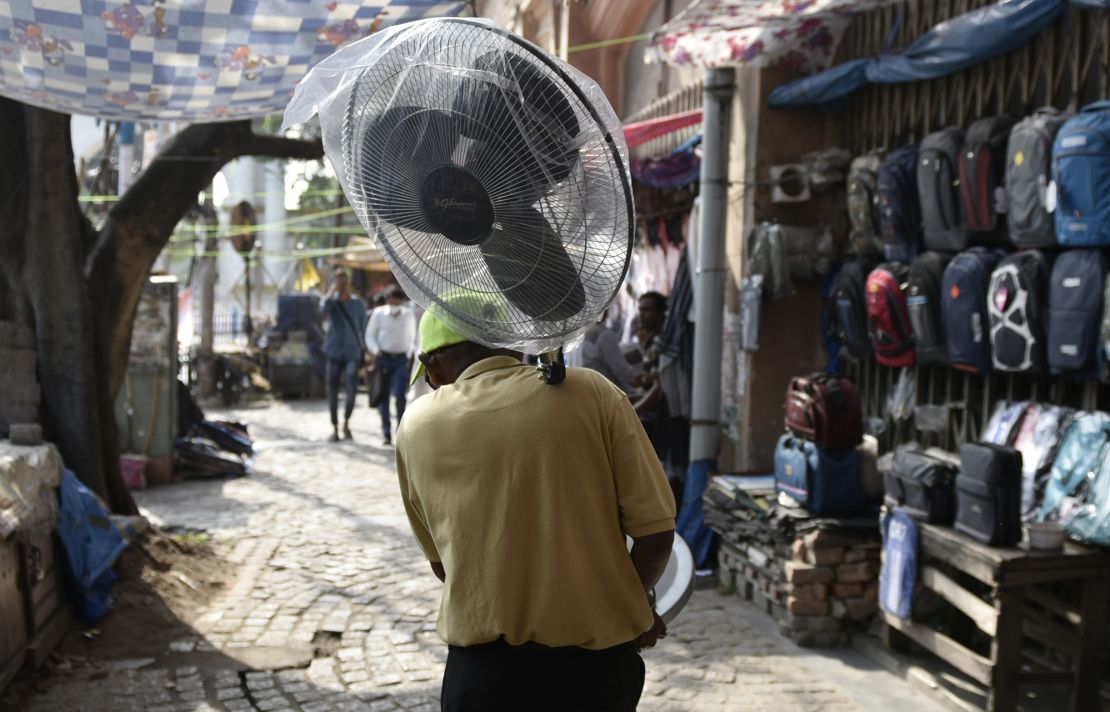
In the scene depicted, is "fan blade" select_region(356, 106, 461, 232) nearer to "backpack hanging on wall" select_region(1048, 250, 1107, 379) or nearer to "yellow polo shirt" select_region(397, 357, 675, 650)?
"yellow polo shirt" select_region(397, 357, 675, 650)

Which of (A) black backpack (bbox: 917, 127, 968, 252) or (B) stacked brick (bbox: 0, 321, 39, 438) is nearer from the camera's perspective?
(A) black backpack (bbox: 917, 127, 968, 252)

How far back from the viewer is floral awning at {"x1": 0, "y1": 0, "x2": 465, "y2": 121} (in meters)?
4.07

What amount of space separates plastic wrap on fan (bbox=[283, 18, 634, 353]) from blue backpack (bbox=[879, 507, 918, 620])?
3.42 m

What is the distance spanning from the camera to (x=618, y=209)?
214 cm

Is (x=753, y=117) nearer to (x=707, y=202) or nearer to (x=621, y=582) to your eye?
Result: (x=707, y=202)

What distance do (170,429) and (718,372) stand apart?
5.76m

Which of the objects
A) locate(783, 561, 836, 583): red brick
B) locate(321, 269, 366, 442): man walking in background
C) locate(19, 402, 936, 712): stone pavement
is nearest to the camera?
locate(19, 402, 936, 712): stone pavement

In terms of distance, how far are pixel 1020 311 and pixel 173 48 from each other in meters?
4.13

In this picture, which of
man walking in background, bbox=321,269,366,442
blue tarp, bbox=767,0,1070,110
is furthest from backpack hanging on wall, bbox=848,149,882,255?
man walking in background, bbox=321,269,366,442

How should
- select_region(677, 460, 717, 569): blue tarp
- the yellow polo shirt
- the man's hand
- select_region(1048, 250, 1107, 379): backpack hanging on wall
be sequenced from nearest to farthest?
the yellow polo shirt → the man's hand → select_region(1048, 250, 1107, 379): backpack hanging on wall → select_region(677, 460, 717, 569): blue tarp

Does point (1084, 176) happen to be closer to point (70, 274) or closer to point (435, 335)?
point (435, 335)

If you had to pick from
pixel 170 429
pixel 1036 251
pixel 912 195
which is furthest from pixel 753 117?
pixel 170 429

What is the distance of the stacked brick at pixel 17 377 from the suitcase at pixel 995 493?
18.6 feet

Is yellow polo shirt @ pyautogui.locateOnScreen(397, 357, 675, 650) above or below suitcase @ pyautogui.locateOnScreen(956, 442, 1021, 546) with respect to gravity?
above
